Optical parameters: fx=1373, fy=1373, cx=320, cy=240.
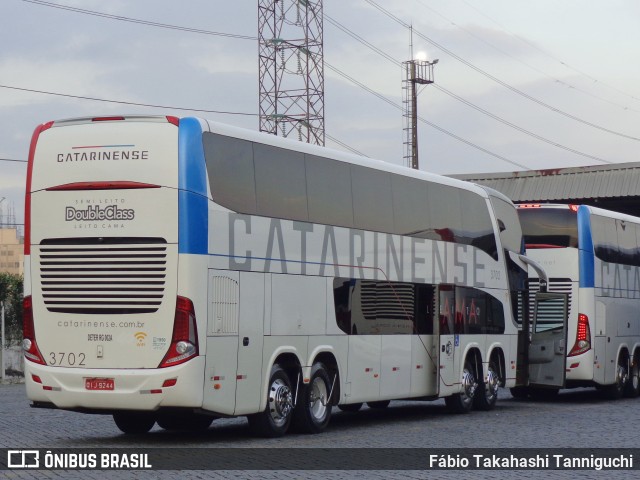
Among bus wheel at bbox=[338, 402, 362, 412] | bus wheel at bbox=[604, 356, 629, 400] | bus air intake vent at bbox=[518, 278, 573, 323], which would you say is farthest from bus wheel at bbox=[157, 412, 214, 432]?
bus wheel at bbox=[604, 356, 629, 400]

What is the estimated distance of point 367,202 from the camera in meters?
19.6

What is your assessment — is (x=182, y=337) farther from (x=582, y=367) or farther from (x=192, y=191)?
(x=582, y=367)

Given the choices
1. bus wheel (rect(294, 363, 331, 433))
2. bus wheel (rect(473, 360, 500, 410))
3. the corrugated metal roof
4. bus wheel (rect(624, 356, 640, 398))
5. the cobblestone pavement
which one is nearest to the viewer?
the cobblestone pavement

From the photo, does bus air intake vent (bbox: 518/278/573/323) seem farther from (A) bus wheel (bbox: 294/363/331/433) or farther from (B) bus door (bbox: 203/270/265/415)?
(B) bus door (bbox: 203/270/265/415)

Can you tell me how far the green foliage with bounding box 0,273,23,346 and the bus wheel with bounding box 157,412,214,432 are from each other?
1681cm

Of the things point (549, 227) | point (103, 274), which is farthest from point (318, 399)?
point (549, 227)

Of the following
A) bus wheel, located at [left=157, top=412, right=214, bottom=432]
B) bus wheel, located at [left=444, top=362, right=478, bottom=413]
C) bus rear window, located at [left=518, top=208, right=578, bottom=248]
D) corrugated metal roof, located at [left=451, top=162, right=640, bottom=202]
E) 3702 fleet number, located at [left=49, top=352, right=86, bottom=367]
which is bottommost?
bus wheel, located at [left=157, top=412, right=214, bottom=432]

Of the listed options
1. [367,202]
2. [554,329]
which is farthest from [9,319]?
[367,202]

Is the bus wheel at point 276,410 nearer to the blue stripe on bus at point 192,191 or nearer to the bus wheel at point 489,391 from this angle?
the blue stripe on bus at point 192,191

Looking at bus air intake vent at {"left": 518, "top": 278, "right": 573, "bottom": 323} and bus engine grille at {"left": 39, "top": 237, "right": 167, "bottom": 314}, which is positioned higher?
bus air intake vent at {"left": 518, "top": 278, "right": 573, "bottom": 323}

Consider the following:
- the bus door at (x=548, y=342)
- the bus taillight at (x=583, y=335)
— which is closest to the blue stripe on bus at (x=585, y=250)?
the bus taillight at (x=583, y=335)

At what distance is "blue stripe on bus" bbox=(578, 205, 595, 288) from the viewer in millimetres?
26516

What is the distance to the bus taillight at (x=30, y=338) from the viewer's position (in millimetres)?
16109

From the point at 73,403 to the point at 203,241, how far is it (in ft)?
7.81
